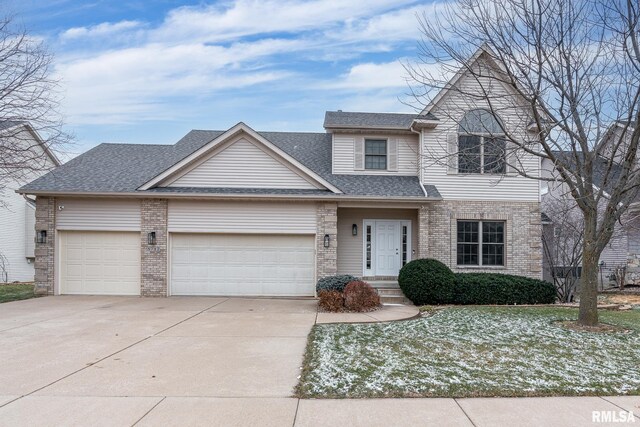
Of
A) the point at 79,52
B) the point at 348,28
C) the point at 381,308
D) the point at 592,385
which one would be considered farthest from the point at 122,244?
the point at 592,385

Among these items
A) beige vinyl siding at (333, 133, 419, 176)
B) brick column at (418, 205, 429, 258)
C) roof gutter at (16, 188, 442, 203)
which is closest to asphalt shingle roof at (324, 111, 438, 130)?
beige vinyl siding at (333, 133, 419, 176)

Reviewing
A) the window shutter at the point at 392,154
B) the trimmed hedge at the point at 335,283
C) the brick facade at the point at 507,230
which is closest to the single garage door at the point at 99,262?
the trimmed hedge at the point at 335,283

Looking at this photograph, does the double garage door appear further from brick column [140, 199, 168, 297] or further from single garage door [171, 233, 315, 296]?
brick column [140, 199, 168, 297]

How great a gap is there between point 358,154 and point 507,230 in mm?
5841

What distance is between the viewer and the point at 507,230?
609 inches

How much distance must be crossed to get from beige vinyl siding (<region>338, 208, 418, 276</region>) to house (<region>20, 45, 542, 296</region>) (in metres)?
0.08

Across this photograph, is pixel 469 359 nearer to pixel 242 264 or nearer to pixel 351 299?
pixel 351 299

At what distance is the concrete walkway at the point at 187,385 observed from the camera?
4.64m

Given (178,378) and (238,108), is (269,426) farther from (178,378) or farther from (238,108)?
(238,108)

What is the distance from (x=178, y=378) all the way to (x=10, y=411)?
182 cm

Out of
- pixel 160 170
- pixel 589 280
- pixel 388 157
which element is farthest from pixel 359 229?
pixel 589 280

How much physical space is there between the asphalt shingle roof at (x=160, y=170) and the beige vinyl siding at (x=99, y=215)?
537 mm

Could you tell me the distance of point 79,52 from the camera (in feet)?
50.6

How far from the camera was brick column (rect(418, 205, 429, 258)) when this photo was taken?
14.9 meters
